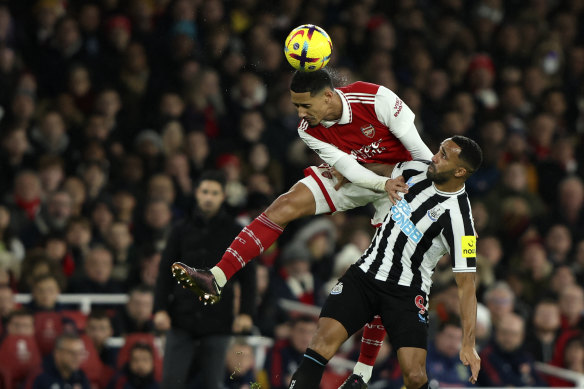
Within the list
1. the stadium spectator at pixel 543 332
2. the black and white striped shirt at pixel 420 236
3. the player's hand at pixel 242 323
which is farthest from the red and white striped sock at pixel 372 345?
the stadium spectator at pixel 543 332

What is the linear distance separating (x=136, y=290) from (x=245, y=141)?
249cm

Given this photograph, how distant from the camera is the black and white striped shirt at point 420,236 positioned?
5.79 meters

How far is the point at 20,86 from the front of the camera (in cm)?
982

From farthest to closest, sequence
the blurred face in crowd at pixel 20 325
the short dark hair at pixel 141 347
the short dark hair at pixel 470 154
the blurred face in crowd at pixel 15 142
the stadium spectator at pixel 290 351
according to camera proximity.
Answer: the blurred face in crowd at pixel 15 142
the stadium spectator at pixel 290 351
the short dark hair at pixel 141 347
the blurred face in crowd at pixel 20 325
the short dark hair at pixel 470 154

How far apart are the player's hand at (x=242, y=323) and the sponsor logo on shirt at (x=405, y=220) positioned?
62.9 inches

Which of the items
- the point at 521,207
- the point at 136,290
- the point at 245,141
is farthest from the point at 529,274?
the point at 136,290

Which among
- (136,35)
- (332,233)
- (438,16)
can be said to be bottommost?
(332,233)

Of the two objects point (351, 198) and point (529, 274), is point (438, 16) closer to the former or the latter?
point (529, 274)

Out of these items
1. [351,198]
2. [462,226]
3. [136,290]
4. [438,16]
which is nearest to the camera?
[462,226]

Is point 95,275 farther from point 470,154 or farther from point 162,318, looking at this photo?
point 470,154

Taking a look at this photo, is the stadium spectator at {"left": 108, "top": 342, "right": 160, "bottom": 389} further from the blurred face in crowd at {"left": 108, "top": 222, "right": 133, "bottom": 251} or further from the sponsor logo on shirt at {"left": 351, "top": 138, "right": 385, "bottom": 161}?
the sponsor logo on shirt at {"left": 351, "top": 138, "right": 385, "bottom": 161}

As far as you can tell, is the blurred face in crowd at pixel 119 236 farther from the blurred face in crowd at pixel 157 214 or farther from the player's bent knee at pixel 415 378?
the player's bent knee at pixel 415 378

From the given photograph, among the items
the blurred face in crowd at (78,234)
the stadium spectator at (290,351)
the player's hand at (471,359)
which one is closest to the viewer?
the player's hand at (471,359)

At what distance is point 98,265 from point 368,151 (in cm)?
323
